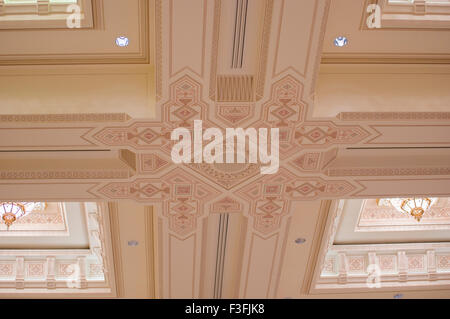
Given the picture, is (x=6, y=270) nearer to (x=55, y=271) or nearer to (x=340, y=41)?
→ (x=55, y=271)

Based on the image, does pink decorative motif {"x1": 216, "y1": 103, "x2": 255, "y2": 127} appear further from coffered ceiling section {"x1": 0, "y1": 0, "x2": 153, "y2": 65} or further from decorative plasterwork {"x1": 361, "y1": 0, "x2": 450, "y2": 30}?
decorative plasterwork {"x1": 361, "y1": 0, "x2": 450, "y2": 30}

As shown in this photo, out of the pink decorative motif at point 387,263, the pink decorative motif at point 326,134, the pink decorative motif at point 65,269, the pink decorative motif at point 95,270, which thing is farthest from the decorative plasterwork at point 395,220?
the pink decorative motif at point 65,269

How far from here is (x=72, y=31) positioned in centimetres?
616

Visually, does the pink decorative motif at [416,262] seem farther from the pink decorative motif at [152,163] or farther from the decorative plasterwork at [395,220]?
the pink decorative motif at [152,163]

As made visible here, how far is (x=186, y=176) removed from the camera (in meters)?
6.87

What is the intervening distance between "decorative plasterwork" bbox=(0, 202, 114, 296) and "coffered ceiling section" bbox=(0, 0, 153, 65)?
2.89 m

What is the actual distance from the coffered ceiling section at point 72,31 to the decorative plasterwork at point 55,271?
289 centimetres

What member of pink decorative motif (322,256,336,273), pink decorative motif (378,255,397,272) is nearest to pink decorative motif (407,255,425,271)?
pink decorative motif (378,255,397,272)

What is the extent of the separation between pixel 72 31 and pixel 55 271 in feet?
12.6

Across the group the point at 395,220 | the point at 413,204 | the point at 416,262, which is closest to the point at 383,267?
the point at 416,262

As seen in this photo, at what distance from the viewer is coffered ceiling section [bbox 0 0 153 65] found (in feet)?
19.7

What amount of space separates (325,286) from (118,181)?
3.59 metres

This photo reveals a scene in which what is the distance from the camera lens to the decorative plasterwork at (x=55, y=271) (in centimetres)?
848
